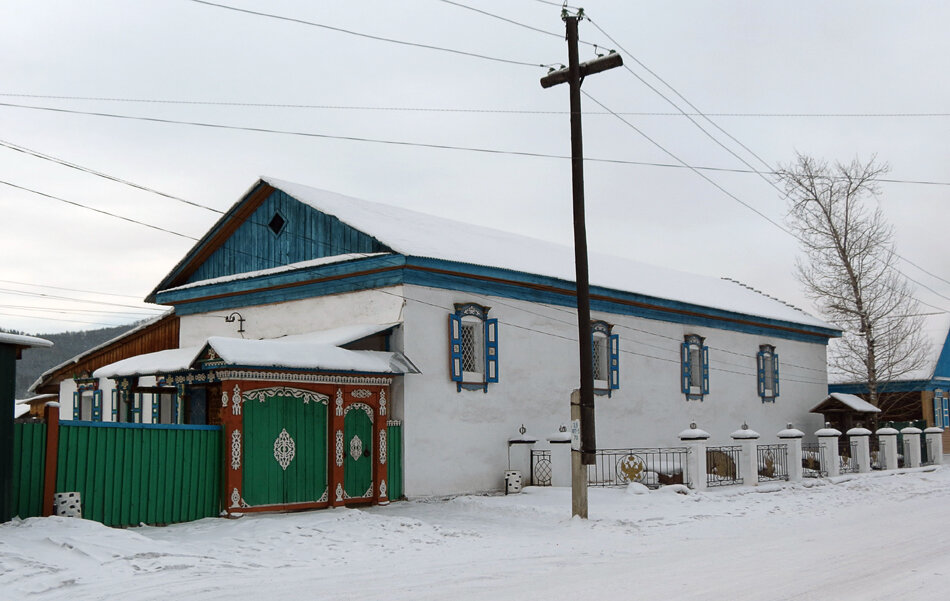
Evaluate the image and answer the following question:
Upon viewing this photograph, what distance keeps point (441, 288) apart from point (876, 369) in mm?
26291

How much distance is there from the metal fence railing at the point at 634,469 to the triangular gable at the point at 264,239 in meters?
7.67

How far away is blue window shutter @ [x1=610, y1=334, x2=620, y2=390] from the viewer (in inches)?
A: 989

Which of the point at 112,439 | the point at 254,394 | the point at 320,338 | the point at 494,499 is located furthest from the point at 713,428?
the point at 112,439

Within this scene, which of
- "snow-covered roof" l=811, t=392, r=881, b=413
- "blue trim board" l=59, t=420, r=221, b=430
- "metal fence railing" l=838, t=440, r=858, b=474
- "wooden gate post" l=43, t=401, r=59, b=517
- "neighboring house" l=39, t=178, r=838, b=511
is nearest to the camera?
"wooden gate post" l=43, t=401, r=59, b=517

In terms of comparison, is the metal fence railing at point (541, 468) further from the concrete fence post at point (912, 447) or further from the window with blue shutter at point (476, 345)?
the concrete fence post at point (912, 447)

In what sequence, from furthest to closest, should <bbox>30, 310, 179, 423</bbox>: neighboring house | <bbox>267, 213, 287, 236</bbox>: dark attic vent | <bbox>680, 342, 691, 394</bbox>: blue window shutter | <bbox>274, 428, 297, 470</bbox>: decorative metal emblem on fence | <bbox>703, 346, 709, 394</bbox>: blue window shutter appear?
<bbox>703, 346, 709, 394</bbox>: blue window shutter
<bbox>680, 342, 691, 394</bbox>: blue window shutter
<bbox>30, 310, 179, 423</bbox>: neighboring house
<bbox>267, 213, 287, 236</bbox>: dark attic vent
<bbox>274, 428, 297, 470</bbox>: decorative metal emblem on fence

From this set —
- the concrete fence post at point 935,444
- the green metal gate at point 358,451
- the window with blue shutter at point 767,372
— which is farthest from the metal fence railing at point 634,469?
the concrete fence post at point 935,444

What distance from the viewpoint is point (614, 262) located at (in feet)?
105

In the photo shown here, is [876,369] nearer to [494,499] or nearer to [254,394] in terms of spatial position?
[494,499]

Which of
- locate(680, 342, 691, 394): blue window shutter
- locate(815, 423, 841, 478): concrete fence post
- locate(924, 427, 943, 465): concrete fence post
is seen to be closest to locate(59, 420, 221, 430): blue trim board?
locate(680, 342, 691, 394): blue window shutter

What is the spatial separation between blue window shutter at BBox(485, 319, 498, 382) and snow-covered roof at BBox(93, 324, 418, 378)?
2595mm

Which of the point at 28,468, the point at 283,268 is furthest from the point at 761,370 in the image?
the point at 28,468

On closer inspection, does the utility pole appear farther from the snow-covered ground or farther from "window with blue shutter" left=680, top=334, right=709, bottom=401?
"window with blue shutter" left=680, top=334, right=709, bottom=401

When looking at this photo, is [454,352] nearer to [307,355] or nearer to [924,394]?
[307,355]
